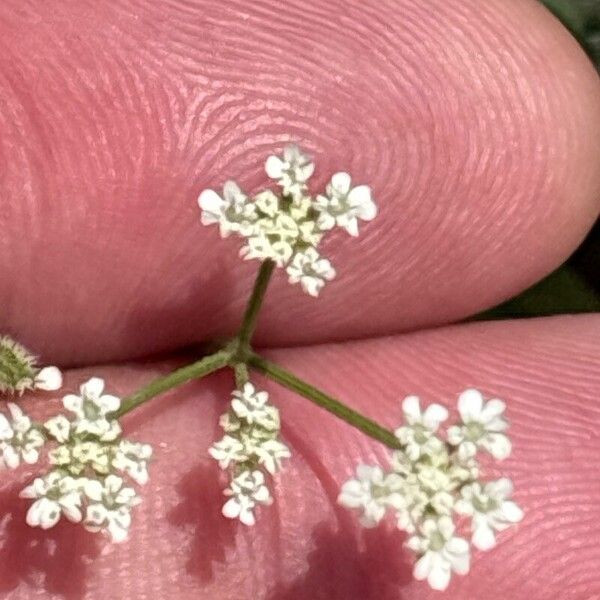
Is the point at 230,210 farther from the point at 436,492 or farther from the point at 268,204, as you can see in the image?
the point at 436,492

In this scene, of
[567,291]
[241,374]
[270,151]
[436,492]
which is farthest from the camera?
[567,291]

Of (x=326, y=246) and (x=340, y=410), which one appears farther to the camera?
(x=326, y=246)

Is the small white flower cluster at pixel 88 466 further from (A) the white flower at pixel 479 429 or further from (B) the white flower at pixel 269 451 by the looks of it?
(A) the white flower at pixel 479 429

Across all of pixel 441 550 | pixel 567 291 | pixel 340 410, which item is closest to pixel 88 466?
pixel 340 410

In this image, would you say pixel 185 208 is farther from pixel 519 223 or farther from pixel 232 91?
pixel 519 223

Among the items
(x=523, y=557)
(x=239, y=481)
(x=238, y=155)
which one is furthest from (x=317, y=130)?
(x=523, y=557)

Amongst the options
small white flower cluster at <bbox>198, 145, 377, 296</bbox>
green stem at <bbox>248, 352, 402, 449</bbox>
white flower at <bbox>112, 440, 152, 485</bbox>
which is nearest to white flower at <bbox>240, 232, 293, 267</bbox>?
small white flower cluster at <bbox>198, 145, 377, 296</bbox>

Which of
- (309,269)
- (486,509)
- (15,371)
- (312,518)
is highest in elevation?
(309,269)
